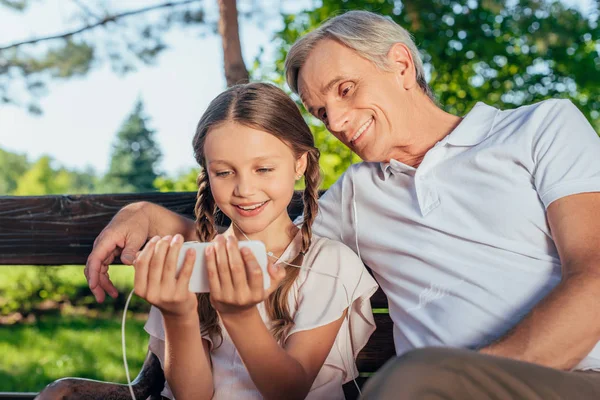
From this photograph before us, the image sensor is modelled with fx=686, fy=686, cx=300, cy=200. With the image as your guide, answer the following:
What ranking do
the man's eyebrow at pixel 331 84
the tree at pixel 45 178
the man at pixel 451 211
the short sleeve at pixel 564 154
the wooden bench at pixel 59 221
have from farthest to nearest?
the tree at pixel 45 178
the wooden bench at pixel 59 221
the man's eyebrow at pixel 331 84
the short sleeve at pixel 564 154
the man at pixel 451 211

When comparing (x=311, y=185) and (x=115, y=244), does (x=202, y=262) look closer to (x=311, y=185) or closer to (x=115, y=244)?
(x=115, y=244)

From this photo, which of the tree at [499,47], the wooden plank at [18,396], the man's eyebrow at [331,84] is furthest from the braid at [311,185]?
the tree at [499,47]

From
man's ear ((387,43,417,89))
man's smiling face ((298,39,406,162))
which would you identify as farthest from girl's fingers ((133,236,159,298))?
man's ear ((387,43,417,89))

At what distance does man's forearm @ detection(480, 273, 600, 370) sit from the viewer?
1600 mm

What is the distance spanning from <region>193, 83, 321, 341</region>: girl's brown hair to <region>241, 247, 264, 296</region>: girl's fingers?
56 centimetres

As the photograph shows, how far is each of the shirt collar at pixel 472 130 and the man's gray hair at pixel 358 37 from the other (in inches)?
12.6

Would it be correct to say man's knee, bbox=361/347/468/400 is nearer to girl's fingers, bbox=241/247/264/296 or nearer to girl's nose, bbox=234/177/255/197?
girl's fingers, bbox=241/247/264/296

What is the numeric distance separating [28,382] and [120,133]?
19166 mm

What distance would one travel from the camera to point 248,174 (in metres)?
2.07

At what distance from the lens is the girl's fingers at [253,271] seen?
4.97 ft

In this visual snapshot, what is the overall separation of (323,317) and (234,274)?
60 centimetres

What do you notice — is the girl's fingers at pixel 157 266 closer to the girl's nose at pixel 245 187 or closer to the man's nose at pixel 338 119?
the girl's nose at pixel 245 187

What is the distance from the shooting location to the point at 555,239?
186 cm

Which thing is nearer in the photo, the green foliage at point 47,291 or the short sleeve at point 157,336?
the short sleeve at point 157,336
